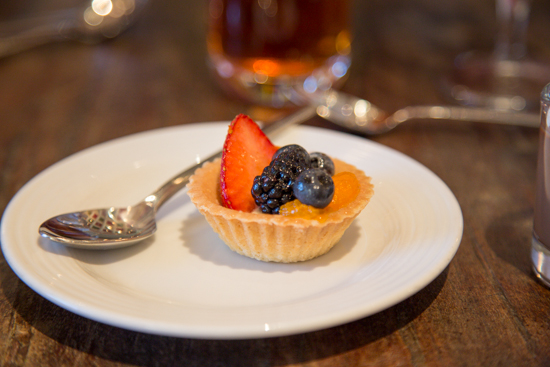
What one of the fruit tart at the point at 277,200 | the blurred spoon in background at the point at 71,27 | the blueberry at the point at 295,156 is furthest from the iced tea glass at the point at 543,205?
the blurred spoon in background at the point at 71,27

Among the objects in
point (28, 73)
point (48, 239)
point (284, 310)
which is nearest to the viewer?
point (284, 310)

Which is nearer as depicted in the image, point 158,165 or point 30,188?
point 30,188

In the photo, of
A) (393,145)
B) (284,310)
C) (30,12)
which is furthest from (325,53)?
(30,12)

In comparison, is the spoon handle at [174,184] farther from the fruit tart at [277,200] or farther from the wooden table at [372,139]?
the wooden table at [372,139]

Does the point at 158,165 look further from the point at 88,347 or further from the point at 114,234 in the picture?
the point at 88,347

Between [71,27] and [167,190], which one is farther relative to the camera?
Result: [71,27]

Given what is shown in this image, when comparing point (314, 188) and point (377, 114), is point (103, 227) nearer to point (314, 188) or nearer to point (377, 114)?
point (314, 188)

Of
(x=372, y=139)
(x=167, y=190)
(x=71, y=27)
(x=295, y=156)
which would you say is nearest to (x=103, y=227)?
(x=167, y=190)
